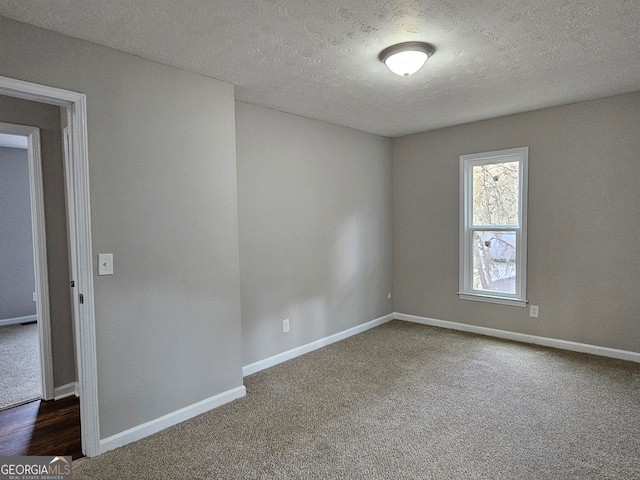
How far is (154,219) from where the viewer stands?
2.51 meters

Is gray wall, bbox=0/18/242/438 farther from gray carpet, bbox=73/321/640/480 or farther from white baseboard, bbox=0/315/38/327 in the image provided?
white baseboard, bbox=0/315/38/327

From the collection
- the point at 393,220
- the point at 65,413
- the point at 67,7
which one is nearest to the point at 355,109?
the point at 393,220

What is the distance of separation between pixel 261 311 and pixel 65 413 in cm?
166

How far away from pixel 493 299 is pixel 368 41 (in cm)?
328

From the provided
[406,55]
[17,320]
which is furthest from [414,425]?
[17,320]

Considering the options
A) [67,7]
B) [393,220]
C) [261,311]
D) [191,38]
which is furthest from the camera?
[393,220]

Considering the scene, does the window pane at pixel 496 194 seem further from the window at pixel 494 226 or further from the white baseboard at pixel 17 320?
the white baseboard at pixel 17 320

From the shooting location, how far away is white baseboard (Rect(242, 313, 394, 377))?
3491mm

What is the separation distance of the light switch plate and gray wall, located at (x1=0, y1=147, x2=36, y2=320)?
14.2 feet

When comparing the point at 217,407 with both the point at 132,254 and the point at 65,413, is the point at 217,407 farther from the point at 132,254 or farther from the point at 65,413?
the point at 132,254

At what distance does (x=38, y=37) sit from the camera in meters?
2.02

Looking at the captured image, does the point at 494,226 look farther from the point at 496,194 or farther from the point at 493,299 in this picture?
the point at 493,299

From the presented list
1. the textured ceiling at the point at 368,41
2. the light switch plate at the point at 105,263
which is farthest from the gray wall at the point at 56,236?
the textured ceiling at the point at 368,41

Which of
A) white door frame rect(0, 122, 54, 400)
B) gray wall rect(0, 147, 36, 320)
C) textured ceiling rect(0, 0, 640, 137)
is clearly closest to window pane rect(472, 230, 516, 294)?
textured ceiling rect(0, 0, 640, 137)
